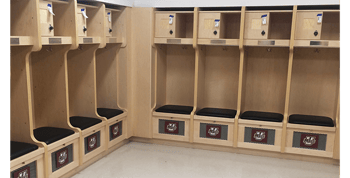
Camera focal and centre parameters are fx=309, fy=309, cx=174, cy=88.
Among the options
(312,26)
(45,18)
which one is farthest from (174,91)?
(45,18)

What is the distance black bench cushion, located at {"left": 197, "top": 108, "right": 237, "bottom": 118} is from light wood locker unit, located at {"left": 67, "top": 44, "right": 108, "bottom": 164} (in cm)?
129

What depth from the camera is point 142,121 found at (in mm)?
4285

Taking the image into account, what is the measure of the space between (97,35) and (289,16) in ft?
7.93

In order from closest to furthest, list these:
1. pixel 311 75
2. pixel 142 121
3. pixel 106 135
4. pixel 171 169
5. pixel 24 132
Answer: pixel 24 132
pixel 171 169
pixel 106 135
pixel 311 75
pixel 142 121

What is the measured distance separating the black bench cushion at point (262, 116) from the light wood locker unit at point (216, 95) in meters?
0.16

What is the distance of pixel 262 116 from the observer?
3902mm

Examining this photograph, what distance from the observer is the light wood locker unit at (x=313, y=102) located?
3680 millimetres

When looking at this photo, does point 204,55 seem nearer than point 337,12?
No

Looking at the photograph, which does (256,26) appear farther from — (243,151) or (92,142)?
(92,142)

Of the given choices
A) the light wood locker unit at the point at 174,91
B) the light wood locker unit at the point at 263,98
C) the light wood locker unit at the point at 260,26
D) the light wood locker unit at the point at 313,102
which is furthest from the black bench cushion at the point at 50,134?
the light wood locker unit at the point at 313,102

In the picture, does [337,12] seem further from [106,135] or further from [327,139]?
[106,135]

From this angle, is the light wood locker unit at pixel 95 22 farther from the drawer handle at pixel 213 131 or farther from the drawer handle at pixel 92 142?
the drawer handle at pixel 213 131

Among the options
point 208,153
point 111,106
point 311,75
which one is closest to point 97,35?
point 111,106

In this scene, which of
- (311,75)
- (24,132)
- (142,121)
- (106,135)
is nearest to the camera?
(24,132)
